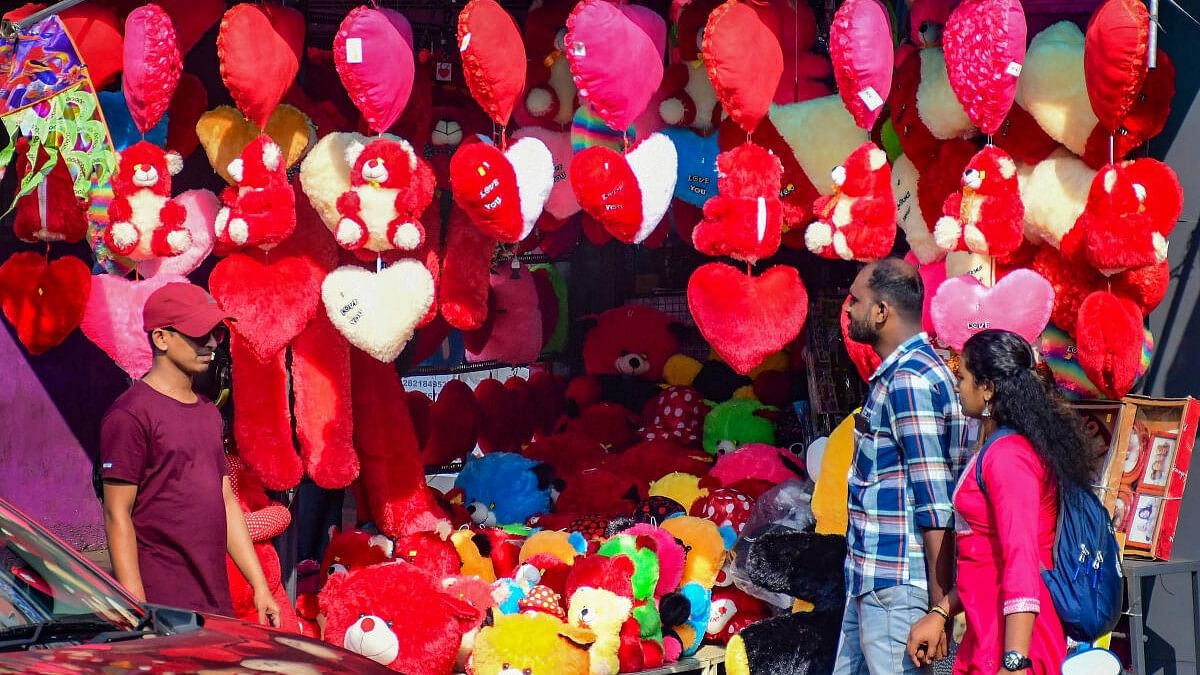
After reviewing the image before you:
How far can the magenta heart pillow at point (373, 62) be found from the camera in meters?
5.40

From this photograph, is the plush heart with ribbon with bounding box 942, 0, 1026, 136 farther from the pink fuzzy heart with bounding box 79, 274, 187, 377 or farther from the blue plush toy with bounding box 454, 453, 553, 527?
the blue plush toy with bounding box 454, 453, 553, 527

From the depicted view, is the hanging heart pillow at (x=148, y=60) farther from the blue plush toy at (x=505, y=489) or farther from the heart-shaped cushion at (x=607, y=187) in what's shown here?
the blue plush toy at (x=505, y=489)

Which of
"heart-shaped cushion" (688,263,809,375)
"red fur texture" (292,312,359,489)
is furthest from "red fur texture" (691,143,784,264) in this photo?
"red fur texture" (292,312,359,489)

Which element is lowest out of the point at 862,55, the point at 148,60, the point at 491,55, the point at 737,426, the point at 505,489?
the point at 505,489

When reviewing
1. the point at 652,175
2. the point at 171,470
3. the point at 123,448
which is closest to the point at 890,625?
the point at 171,470

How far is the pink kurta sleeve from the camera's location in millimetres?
3512

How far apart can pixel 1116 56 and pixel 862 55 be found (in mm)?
867

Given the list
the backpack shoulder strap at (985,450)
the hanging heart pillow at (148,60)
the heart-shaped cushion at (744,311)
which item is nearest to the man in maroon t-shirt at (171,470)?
the hanging heart pillow at (148,60)

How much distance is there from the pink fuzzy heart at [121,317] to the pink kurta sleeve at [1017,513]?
341cm

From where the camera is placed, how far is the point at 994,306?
17.5 ft

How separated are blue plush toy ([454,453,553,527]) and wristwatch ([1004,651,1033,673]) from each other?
4183 millimetres

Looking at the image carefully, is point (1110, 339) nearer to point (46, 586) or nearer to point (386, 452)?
point (386, 452)

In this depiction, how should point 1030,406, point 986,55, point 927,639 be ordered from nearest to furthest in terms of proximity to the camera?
point 1030,406
point 927,639
point 986,55

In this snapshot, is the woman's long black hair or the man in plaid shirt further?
the man in plaid shirt
